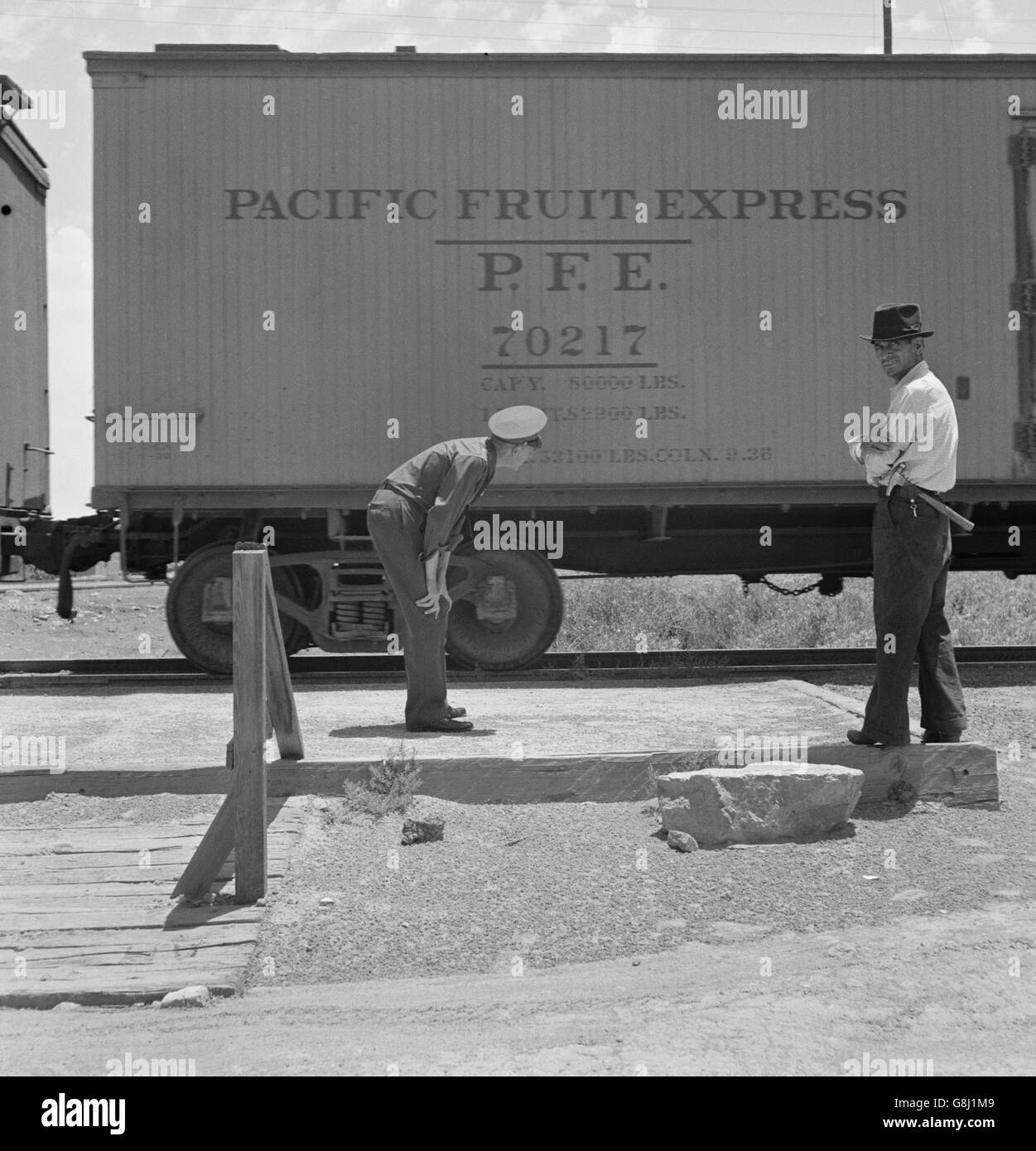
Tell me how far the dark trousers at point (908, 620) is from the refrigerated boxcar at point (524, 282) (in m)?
4.36

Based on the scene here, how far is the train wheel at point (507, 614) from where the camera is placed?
392 inches

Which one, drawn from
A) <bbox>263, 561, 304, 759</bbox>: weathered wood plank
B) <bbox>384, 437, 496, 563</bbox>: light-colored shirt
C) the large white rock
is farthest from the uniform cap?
the large white rock

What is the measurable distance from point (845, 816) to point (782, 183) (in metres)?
6.11

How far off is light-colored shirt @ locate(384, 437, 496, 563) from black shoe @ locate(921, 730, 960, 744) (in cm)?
235

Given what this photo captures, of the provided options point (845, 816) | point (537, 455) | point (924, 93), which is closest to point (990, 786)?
point (845, 816)

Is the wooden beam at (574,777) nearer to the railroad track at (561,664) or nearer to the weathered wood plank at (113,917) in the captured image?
the weathered wood plank at (113,917)

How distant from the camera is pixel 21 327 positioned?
35.1 ft

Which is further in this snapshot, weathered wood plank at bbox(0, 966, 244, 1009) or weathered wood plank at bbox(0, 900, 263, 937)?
weathered wood plank at bbox(0, 900, 263, 937)

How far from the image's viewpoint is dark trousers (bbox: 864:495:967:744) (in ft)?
17.8

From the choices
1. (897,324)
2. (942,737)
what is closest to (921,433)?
(897,324)

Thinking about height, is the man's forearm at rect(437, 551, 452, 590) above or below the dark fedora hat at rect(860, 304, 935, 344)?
below

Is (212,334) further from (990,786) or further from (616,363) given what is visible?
(990,786)

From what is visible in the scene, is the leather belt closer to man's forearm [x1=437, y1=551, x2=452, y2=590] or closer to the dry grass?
man's forearm [x1=437, y1=551, x2=452, y2=590]

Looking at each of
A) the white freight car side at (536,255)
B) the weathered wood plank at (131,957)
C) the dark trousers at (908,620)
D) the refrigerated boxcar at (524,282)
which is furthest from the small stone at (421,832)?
the white freight car side at (536,255)
